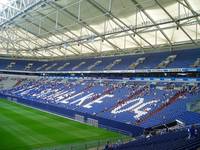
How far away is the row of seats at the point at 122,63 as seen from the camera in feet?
102

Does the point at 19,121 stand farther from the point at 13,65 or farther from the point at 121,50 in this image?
the point at 13,65

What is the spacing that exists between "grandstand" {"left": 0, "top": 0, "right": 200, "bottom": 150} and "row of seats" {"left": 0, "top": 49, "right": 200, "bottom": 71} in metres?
0.15

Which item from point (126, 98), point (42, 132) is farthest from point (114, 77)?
point (42, 132)

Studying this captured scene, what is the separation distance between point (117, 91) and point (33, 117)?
10.6m

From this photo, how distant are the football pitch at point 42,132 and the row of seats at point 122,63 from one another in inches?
430

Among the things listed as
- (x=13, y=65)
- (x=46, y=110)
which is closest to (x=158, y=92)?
(x=46, y=110)

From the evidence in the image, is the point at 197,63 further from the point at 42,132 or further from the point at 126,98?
the point at 42,132

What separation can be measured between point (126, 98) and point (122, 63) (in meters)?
8.18

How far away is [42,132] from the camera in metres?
25.9

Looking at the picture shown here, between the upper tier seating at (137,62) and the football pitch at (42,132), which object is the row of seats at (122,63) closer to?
the upper tier seating at (137,62)

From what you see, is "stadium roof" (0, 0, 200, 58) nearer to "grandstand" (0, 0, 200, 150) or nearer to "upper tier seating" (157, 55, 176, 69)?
"grandstand" (0, 0, 200, 150)

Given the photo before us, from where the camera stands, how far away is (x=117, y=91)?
120 ft

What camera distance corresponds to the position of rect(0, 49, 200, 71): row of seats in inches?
1229

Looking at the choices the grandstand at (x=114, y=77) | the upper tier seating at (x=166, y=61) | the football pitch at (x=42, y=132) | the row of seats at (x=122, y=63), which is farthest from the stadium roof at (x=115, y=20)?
the football pitch at (x=42, y=132)
